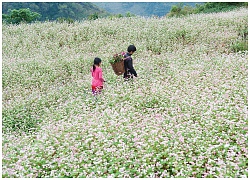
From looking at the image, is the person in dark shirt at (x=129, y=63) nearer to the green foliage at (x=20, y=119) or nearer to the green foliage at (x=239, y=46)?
the green foliage at (x=20, y=119)

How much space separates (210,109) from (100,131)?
269 cm

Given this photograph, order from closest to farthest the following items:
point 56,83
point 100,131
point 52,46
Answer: point 100,131 < point 56,83 < point 52,46

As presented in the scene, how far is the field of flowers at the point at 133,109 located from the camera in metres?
5.33

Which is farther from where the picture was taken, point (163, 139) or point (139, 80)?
point (139, 80)

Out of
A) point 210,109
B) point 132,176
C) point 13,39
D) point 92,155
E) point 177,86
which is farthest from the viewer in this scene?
point 13,39

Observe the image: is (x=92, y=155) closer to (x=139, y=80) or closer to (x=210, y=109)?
(x=210, y=109)

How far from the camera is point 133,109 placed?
7492 mm

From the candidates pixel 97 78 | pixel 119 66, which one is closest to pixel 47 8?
pixel 119 66

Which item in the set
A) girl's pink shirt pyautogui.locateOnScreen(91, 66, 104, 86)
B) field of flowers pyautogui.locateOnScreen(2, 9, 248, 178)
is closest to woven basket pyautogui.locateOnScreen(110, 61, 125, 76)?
field of flowers pyautogui.locateOnScreen(2, 9, 248, 178)

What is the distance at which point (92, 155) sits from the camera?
552cm

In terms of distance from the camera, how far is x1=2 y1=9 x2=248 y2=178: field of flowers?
17.5 feet

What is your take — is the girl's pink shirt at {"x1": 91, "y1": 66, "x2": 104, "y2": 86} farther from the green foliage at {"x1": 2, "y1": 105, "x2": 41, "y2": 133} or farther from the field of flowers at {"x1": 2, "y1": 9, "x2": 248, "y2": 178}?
the green foliage at {"x1": 2, "y1": 105, "x2": 41, "y2": 133}

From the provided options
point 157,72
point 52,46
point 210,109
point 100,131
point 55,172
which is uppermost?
point 52,46

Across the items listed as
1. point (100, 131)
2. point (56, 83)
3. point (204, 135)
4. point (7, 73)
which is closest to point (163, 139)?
point (204, 135)
